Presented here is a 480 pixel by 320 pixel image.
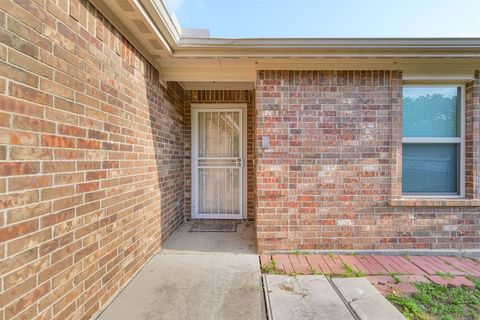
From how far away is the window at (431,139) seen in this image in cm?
340

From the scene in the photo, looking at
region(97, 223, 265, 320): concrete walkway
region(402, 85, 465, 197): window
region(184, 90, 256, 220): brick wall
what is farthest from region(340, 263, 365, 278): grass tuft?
region(184, 90, 256, 220): brick wall

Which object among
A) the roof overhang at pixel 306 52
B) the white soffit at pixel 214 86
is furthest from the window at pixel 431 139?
the white soffit at pixel 214 86

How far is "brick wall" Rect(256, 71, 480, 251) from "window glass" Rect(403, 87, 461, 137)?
21cm

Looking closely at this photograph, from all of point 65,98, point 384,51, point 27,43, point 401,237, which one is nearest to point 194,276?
point 65,98

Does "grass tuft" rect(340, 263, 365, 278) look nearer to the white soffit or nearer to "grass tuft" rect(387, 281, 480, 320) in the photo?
"grass tuft" rect(387, 281, 480, 320)

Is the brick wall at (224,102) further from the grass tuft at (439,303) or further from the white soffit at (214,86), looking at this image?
the grass tuft at (439,303)

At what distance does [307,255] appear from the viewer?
10.5 feet

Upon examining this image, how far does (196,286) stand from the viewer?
2502 millimetres

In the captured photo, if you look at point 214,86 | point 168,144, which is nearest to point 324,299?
point 168,144

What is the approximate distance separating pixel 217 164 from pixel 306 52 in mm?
2647

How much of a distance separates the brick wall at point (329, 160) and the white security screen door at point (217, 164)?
163cm

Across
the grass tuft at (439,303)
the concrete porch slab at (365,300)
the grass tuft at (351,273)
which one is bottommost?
the grass tuft at (439,303)

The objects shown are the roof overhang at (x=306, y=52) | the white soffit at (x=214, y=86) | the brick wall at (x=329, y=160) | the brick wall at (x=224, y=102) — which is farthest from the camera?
the brick wall at (x=224, y=102)

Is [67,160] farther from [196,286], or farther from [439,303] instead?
[439,303]
